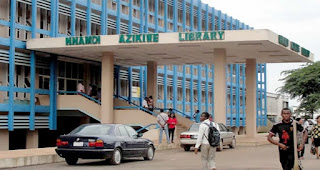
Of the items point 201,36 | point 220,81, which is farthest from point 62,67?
point 201,36

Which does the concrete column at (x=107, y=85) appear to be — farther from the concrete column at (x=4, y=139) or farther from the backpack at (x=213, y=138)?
the backpack at (x=213, y=138)

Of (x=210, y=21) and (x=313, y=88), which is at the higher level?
(x=210, y=21)

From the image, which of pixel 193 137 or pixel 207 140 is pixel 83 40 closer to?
pixel 193 137

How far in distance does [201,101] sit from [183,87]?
18.2ft

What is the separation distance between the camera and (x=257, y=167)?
1930 cm

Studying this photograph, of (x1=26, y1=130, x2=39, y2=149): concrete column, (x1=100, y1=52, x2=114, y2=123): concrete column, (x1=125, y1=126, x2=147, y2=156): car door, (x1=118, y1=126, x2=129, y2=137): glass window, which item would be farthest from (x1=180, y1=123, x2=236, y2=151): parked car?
(x1=26, y1=130, x2=39, y2=149): concrete column

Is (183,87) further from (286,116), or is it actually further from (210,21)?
(286,116)

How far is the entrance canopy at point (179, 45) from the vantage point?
32094 mm

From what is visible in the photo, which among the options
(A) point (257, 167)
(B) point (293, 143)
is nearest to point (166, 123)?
(A) point (257, 167)

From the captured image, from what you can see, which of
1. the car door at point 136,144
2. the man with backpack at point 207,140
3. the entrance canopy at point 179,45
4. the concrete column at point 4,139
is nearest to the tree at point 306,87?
the entrance canopy at point 179,45

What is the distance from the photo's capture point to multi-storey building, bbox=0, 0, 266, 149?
111 ft

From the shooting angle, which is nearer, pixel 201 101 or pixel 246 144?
pixel 246 144

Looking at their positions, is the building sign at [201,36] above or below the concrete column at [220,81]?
above

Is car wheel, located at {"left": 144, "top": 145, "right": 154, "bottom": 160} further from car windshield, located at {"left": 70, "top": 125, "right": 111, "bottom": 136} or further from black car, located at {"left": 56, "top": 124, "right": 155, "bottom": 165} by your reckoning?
car windshield, located at {"left": 70, "top": 125, "right": 111, "bottom": 136}
